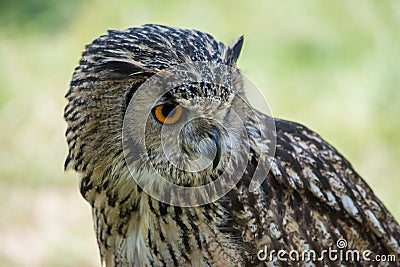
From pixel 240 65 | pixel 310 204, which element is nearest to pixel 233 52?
pixel 310 204

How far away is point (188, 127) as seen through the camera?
8.42 feet

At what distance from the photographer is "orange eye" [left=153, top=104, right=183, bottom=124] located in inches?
99.8

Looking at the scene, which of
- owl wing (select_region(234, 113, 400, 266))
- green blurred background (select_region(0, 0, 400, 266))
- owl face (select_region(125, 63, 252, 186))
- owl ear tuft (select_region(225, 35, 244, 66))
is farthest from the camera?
green blurred background (select_region(0, 0, 400, 266))

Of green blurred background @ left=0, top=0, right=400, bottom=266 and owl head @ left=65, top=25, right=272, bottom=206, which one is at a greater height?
green blurred background @ left=0, top=0, right=400, bottom=266

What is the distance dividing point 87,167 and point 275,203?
25.3 inches

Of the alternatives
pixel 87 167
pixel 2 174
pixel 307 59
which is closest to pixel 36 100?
pixel 2 174

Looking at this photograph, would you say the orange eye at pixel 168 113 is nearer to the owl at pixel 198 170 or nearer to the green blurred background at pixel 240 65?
the owl at pixel 198 170

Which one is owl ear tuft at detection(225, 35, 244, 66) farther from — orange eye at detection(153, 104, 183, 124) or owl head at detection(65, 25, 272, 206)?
orange eye at detection(153, 104, 183, 124)

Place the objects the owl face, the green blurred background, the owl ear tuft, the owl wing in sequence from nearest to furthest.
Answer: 1. the owl face
2. the owl ear tuft
3. the owl wing
4. the green blurred background

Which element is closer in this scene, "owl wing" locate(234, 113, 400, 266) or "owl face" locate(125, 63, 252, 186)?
"owl face" locate(125, 63, 252, 186)

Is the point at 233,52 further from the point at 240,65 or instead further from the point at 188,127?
the point at 240,65

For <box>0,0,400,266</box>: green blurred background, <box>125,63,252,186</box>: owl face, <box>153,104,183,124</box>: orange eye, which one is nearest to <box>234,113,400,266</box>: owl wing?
<box>125,63,252,186</box>: owl face

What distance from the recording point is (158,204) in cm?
278

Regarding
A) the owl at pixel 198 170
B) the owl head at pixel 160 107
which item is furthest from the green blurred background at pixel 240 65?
the owl head at pixel 160 107
